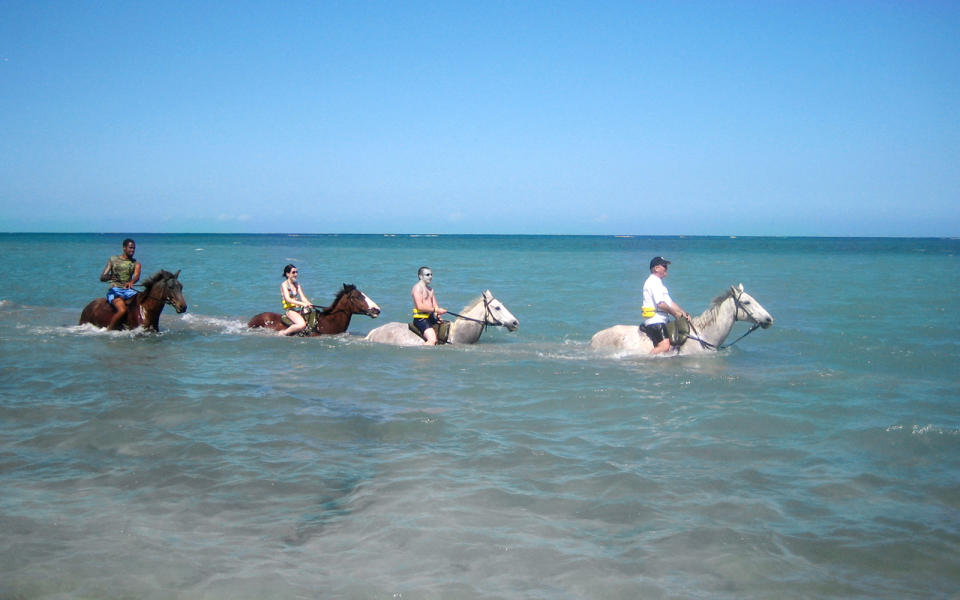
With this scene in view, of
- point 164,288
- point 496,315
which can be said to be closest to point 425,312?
point 496,315

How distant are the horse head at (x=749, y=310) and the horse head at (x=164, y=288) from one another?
1046cm

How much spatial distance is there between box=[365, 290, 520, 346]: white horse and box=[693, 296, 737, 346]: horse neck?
11.2 feet

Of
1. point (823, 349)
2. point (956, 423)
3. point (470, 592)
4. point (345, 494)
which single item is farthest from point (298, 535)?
point (823, 349)

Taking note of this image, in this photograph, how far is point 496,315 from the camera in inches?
525

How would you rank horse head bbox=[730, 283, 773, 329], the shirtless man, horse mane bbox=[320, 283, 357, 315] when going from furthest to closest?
horse mane bbox=[320, 283, 357, 315]
the shirtless man
horse head bbox=[730, 283, 773, 329]

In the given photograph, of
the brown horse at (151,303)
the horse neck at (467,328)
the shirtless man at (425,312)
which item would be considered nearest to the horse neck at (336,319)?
the shirtless man at (425,312)

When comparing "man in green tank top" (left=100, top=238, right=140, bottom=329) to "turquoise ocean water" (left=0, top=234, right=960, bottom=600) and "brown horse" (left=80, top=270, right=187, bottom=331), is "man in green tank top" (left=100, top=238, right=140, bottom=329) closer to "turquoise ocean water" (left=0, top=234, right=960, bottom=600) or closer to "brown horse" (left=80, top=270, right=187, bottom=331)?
"brown horse" (left=80, top=270, right=187, bottom=331)

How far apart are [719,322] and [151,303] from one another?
1114cm

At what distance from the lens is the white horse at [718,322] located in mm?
11773

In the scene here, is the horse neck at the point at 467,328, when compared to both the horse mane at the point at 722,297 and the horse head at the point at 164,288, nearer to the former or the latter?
the horse mane at the point at 722,297

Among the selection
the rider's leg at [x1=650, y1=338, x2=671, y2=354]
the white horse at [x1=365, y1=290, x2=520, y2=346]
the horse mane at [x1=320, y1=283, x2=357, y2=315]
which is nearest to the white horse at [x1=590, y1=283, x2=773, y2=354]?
the rider's leg at [x1=650, y1=338, x2=671, y2=354]

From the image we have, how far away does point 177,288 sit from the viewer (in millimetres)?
13938

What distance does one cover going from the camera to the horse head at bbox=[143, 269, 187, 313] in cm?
1388

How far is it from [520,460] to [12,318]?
17.3 metres
